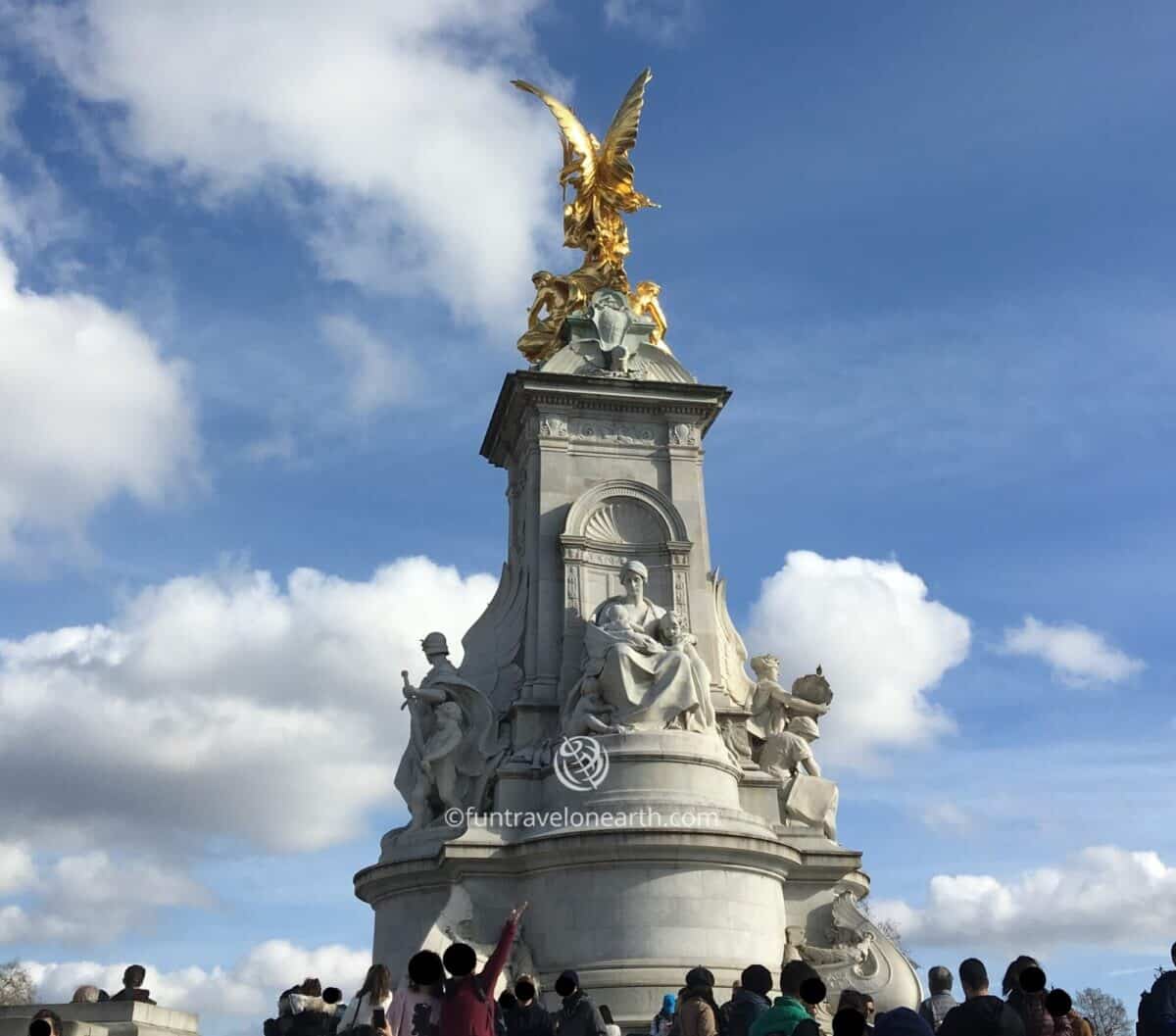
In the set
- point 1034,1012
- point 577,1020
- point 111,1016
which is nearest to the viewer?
point 1034,1012

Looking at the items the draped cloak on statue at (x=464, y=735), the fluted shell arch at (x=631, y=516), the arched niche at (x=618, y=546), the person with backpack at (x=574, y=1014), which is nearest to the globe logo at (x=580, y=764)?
the draped cloak on statue at (x=464, y=735)

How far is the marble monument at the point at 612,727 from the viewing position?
18953 mm

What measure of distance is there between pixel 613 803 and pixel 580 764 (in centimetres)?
98

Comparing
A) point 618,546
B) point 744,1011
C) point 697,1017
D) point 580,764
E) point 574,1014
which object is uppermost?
point 618,546

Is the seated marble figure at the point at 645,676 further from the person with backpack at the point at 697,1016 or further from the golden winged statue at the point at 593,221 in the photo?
the person with backpack at the point at 697,1016

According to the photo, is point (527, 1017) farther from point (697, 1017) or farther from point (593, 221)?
point (593, 221)

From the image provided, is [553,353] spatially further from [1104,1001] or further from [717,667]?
[1104,1001]

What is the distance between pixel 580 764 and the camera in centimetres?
2019

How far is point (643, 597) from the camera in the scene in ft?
73.9

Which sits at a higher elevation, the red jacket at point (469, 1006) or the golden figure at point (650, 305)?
the golden figure at point (650, 305)

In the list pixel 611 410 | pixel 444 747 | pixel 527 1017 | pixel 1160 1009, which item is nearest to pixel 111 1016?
pixel 527 1017

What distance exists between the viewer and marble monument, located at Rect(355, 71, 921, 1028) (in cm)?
1895

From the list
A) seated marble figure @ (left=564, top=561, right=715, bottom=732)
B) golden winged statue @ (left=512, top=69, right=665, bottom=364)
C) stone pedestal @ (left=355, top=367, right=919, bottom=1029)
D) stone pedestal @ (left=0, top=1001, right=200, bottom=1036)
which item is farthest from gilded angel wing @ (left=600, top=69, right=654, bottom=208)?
stone pedestal @ (left=0, top=1001, right=200, bottom=1036)

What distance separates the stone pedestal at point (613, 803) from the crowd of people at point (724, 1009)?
8.73m
